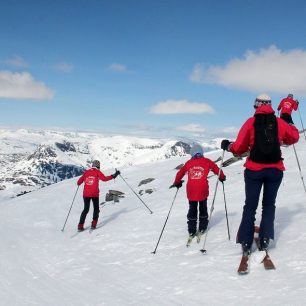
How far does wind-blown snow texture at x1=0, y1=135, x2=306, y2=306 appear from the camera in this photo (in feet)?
22.9

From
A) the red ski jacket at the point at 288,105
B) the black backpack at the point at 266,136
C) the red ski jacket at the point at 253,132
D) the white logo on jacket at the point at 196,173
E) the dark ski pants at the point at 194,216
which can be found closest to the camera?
the black backpack at the point at 266,136

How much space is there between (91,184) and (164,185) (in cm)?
1019

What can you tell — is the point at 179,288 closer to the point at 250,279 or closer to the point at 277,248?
Answer: the point at 250,279

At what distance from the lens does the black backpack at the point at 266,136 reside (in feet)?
23.9

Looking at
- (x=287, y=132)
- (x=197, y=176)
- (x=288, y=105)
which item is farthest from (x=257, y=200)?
(x=288, y=105)

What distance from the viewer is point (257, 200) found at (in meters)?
7.73

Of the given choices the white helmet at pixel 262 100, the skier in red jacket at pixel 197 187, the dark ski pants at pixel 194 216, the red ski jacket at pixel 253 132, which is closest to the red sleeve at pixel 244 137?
the red ski jacket at pixel 253 132

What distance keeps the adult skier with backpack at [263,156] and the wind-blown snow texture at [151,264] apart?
573mm

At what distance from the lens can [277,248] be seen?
846 centimetres

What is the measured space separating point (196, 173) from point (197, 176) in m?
0.09

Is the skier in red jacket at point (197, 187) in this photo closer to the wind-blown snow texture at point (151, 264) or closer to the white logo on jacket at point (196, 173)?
the white logo on jacket at point (196, 173)

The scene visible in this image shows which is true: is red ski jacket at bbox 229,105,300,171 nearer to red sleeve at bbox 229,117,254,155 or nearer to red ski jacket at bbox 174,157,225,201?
red sleeve at bbox 229,117,254,155

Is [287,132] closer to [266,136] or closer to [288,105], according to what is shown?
[266,136]

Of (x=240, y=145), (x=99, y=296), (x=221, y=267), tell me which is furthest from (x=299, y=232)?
(x=99, y=296)
